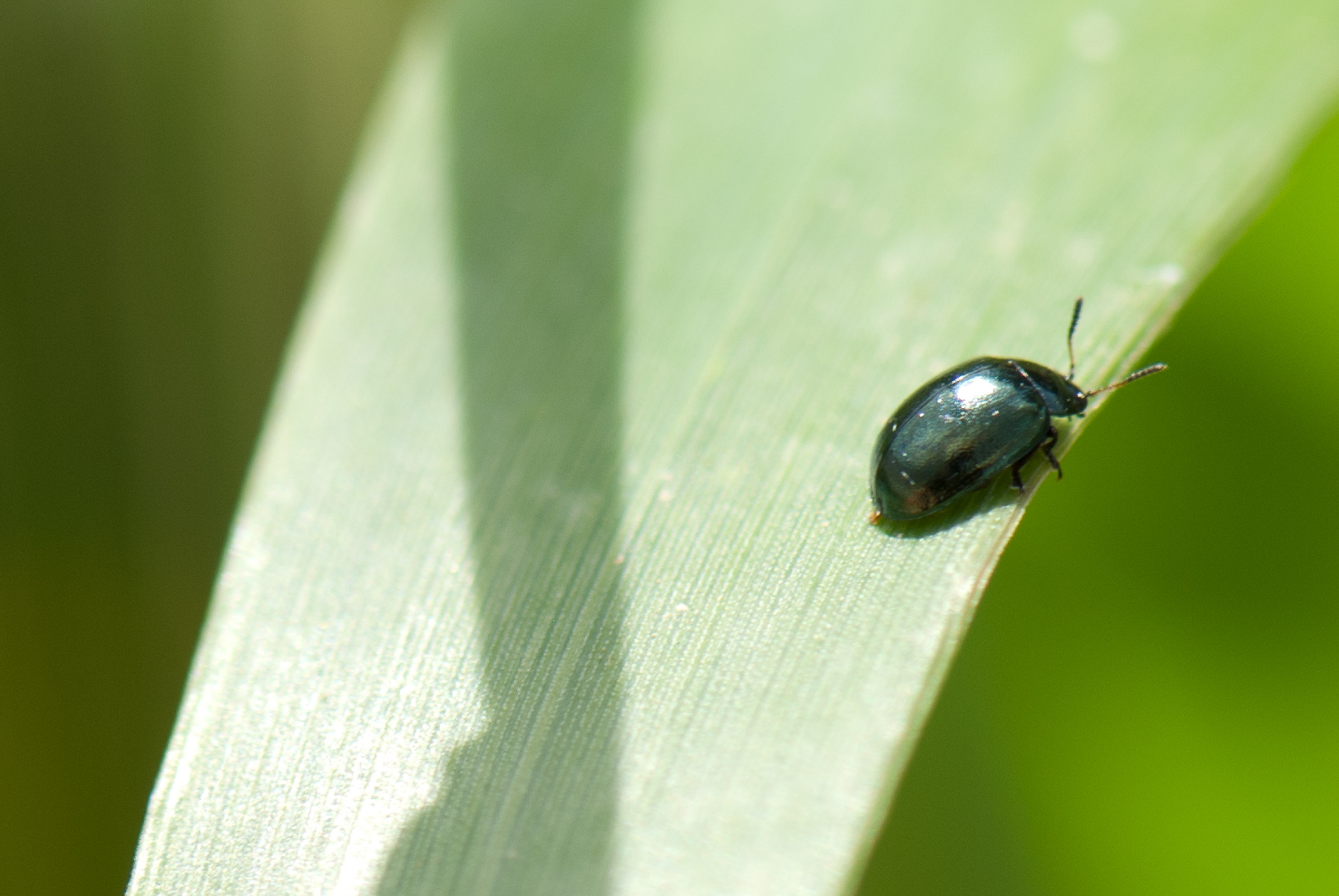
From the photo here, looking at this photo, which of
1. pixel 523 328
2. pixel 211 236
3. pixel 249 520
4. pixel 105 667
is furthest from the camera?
pixel 211 236

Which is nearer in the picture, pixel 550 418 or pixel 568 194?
pixel 550 418

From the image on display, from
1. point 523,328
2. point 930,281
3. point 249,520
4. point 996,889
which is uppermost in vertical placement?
point 930,281

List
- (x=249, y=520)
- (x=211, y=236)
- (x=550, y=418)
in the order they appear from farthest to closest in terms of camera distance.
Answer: (x=211, y=236)
(x=550, y=418)
(x=249, y=520)

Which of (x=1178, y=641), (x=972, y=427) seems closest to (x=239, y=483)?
(x=972, y=427)

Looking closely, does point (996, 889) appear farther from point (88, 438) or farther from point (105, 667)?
point (88, 438)

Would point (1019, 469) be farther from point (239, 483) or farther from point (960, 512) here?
point (239, 483)

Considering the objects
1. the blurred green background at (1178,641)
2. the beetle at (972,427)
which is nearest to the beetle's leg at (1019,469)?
the beetle at (972,427)

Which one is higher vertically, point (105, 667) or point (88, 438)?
point (88, 438)

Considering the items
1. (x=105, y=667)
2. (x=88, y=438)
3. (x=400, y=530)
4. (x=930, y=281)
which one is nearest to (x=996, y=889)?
(x=930, y=281)
